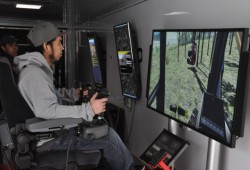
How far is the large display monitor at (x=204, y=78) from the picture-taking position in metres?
1.34

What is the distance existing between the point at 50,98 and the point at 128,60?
1406mm

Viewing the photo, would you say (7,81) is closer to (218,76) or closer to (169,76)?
(169,76)

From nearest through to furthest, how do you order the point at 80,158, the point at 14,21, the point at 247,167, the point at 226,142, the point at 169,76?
the point at 226,142, the point at 247,167, the point at 80,158, the point at 169,76, the point at 14,21

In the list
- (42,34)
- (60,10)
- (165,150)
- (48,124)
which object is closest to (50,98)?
(48,124)

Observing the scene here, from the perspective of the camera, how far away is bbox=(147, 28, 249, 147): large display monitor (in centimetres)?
134

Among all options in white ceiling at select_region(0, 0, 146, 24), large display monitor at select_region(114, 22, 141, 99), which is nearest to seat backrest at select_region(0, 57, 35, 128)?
large display monitor at select_region(114, 22, 141, 99)

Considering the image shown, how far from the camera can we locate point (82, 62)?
17.1 ft

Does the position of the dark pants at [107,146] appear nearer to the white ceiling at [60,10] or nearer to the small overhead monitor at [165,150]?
the small overhead monitor at [165,150]

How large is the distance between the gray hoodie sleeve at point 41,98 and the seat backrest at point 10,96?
52 millimetres

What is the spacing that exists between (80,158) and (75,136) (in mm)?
179

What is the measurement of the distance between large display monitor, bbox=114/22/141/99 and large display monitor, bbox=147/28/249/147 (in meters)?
0.74

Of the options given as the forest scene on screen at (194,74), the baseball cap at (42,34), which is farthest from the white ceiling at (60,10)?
the baseball cap at (42,34)

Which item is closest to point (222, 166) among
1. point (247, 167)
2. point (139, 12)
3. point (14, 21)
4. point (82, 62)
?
point (247, 167)

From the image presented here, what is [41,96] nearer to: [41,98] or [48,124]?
[41,98]
